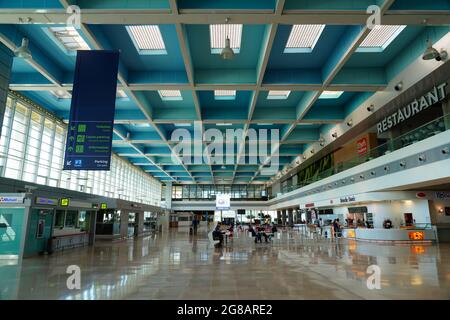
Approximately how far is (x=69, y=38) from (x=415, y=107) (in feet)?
53.4

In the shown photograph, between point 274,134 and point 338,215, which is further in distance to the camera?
point 338,215

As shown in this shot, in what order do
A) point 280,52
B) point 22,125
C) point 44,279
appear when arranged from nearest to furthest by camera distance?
1. point 44,279
2. point 280,52
3. point 22,125

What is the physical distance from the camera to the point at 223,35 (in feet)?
36.4

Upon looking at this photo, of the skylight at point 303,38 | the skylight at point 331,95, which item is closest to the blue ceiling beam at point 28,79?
the skylight at point 303,38

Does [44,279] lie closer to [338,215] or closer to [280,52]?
[280,52]

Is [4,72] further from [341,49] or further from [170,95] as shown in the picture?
[341,49]

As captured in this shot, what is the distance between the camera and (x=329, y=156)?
94.8ft

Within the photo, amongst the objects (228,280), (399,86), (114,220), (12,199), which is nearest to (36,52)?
(12,199)

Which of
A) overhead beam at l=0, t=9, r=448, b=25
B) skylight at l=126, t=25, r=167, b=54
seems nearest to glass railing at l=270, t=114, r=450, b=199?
overhead beam at l=0, t=9, r=448, b=25

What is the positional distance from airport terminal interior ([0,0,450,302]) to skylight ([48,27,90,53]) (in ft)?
0.21

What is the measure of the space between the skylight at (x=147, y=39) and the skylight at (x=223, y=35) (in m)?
2.05

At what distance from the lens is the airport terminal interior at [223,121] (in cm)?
777

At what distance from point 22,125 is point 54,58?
19.8 ft
